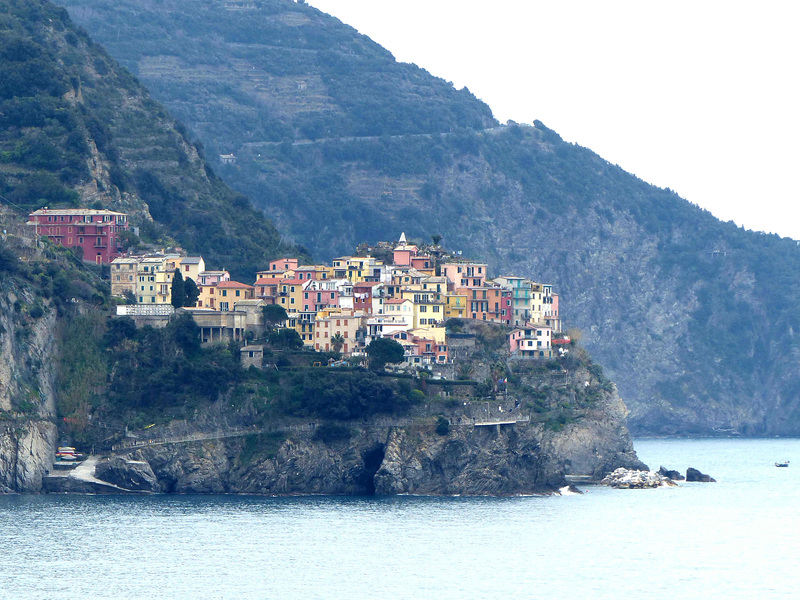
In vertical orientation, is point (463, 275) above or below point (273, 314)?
above

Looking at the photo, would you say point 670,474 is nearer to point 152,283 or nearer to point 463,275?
point 463,275

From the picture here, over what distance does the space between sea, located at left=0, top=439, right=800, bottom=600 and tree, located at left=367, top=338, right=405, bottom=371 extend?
34.3ft

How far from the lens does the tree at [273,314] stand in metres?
→ 133

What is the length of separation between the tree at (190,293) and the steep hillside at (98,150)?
60.5ft

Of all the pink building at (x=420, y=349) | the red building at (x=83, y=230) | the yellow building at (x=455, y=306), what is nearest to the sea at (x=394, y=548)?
the pink building at (x=420, y=349)

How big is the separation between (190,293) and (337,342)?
11035 mm

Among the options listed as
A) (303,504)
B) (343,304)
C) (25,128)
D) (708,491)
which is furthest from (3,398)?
(708,491)

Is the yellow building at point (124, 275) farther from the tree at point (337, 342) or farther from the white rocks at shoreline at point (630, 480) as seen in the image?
the white rocks at shoreline at point (630, 480)

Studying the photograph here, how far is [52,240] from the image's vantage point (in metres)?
140

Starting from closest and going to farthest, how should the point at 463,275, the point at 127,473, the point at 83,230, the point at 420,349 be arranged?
1. the point at 127,473
2. the point at 420,349
3. the point at 83,230
4. the point at 463,275

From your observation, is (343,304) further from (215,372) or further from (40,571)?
(40,571)

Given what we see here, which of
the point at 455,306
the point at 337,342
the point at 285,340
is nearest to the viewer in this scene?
the point at 285,340

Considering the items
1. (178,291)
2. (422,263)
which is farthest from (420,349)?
(422,263)

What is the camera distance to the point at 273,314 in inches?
5241
